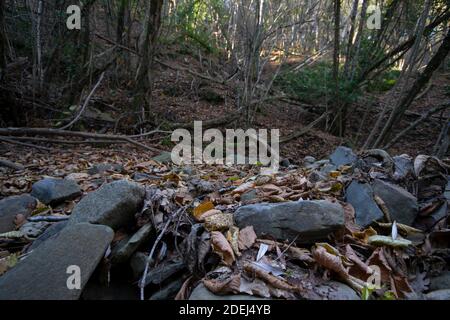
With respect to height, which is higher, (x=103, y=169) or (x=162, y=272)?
(x=103, y=169)

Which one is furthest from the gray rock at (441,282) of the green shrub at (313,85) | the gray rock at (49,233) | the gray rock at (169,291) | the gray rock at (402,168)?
the green shrub at (313,85)

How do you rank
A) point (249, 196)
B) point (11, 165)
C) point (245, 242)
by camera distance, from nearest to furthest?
point (245, 242) → point (249, 196) → point (11, 165)

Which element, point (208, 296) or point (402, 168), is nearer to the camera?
point (208, 296)

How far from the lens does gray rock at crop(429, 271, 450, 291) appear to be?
5.34 ft

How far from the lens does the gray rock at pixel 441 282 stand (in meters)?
1.63

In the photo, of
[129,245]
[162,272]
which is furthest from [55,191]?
[162,272]

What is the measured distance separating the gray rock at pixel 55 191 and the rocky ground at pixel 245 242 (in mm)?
147

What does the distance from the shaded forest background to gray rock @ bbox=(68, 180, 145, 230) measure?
2806 millimetres

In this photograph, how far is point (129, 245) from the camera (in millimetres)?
1831

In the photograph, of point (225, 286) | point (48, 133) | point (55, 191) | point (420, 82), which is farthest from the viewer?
point (420, 82)

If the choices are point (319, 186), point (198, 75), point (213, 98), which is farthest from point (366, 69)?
point (319, 186)

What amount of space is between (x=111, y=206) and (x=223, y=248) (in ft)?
2.52

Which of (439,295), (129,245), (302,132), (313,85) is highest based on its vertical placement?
(313,85)

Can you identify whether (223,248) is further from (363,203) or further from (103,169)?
(103,169)
